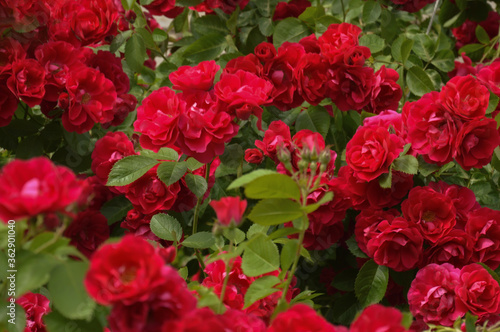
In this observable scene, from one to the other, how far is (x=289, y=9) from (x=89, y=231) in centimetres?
76

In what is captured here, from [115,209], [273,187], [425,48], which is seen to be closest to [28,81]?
[115,209]

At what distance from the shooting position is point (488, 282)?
2.87 feet

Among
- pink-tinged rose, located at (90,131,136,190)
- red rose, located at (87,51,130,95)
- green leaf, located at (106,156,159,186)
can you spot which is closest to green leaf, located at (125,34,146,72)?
red rose, located at (87,51,130,95)

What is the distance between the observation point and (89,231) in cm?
109

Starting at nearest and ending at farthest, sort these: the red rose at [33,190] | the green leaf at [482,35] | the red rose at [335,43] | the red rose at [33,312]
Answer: the red rose at [33,190] → the red rose at [33,312] → the red rose at [335,43] → the green leaf at [482,35]

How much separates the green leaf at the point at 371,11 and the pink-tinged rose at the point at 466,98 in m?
0.53

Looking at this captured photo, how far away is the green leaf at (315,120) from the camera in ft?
3.86

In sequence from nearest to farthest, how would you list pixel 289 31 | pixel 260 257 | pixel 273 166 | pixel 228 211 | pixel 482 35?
pixel 228 211 → pixel 260 257 → pixel 273 166 → pixel 289 31 → pixel 482 35

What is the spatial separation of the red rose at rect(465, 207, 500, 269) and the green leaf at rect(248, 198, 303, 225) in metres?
0.46

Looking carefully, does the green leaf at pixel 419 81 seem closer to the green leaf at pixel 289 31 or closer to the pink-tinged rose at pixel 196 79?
the green leaf at pixel 289 31

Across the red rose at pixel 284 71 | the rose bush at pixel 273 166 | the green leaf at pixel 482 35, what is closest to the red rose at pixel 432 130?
the rose bush at pixel 273 166

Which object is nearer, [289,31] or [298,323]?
[298,323]

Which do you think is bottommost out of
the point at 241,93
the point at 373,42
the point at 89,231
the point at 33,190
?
the point at 89,231

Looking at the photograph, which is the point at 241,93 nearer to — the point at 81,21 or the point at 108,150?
the point at 108,150
